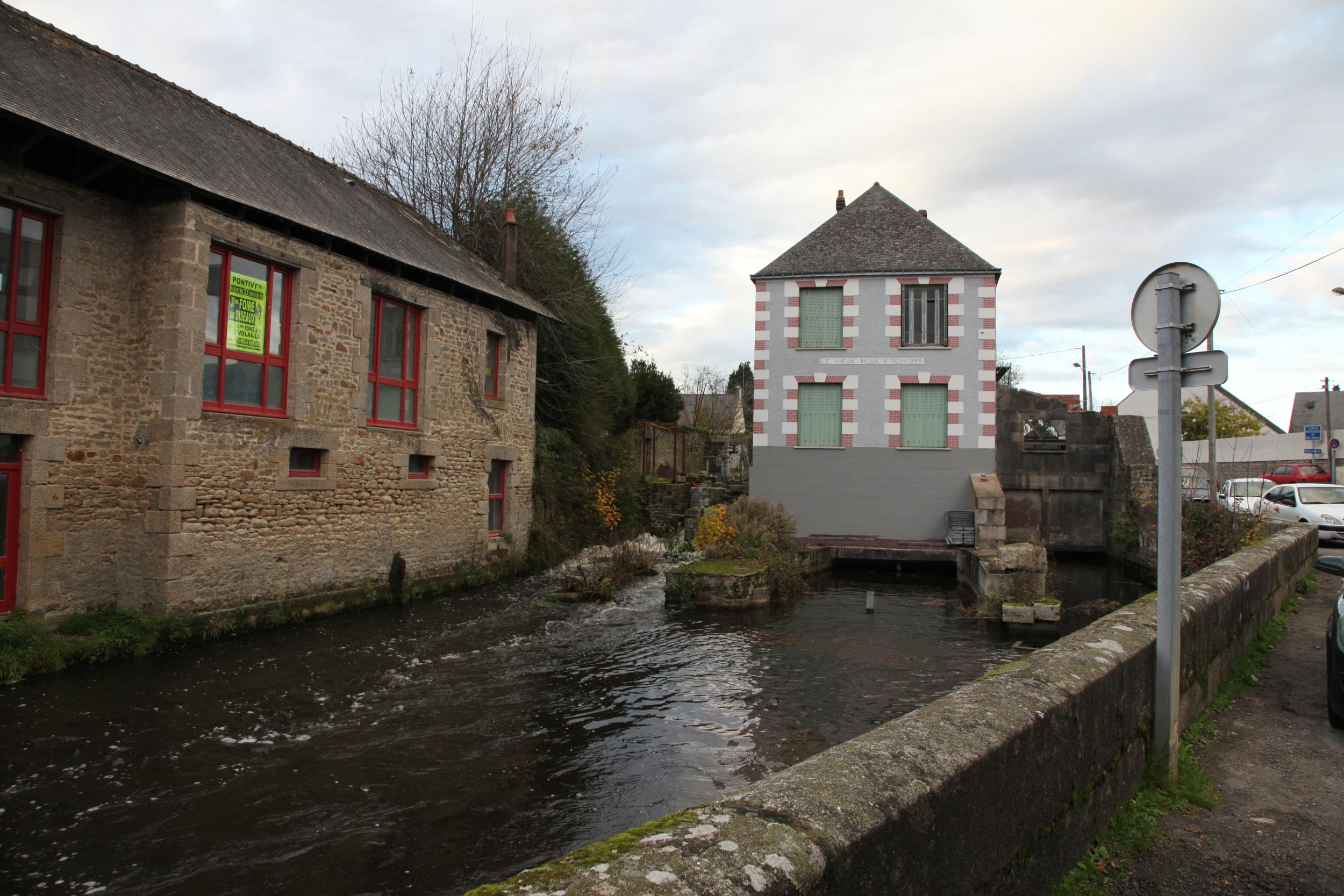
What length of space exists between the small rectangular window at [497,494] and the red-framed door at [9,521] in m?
7.71

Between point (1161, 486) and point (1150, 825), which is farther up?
point (1161, 486)

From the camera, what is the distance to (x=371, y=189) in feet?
49.5

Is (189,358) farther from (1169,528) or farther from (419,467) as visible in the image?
(1169,528)

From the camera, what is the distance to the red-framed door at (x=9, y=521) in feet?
25.7

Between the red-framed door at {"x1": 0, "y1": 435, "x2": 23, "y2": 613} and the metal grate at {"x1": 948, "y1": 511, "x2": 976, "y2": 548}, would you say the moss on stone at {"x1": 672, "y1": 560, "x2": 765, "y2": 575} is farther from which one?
the red-framed door at {"x1": 0, "y1": 435, "x2": 23, "y2": 613}

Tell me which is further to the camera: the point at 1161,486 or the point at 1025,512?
the point at 1025,512

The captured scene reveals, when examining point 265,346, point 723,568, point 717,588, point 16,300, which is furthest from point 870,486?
point 16,300

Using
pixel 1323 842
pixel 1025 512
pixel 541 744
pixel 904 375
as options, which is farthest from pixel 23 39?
pixel 1025 512

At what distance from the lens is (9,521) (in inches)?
311

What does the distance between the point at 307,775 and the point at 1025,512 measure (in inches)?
747

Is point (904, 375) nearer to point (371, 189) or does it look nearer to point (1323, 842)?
point (371, 189)

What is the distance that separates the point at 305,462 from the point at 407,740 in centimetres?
588

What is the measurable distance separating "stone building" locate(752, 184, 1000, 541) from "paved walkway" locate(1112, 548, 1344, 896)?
40.3ft

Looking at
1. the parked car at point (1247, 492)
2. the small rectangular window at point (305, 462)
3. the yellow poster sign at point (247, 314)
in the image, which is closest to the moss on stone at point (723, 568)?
the small rectangular window at point (305, 462)
